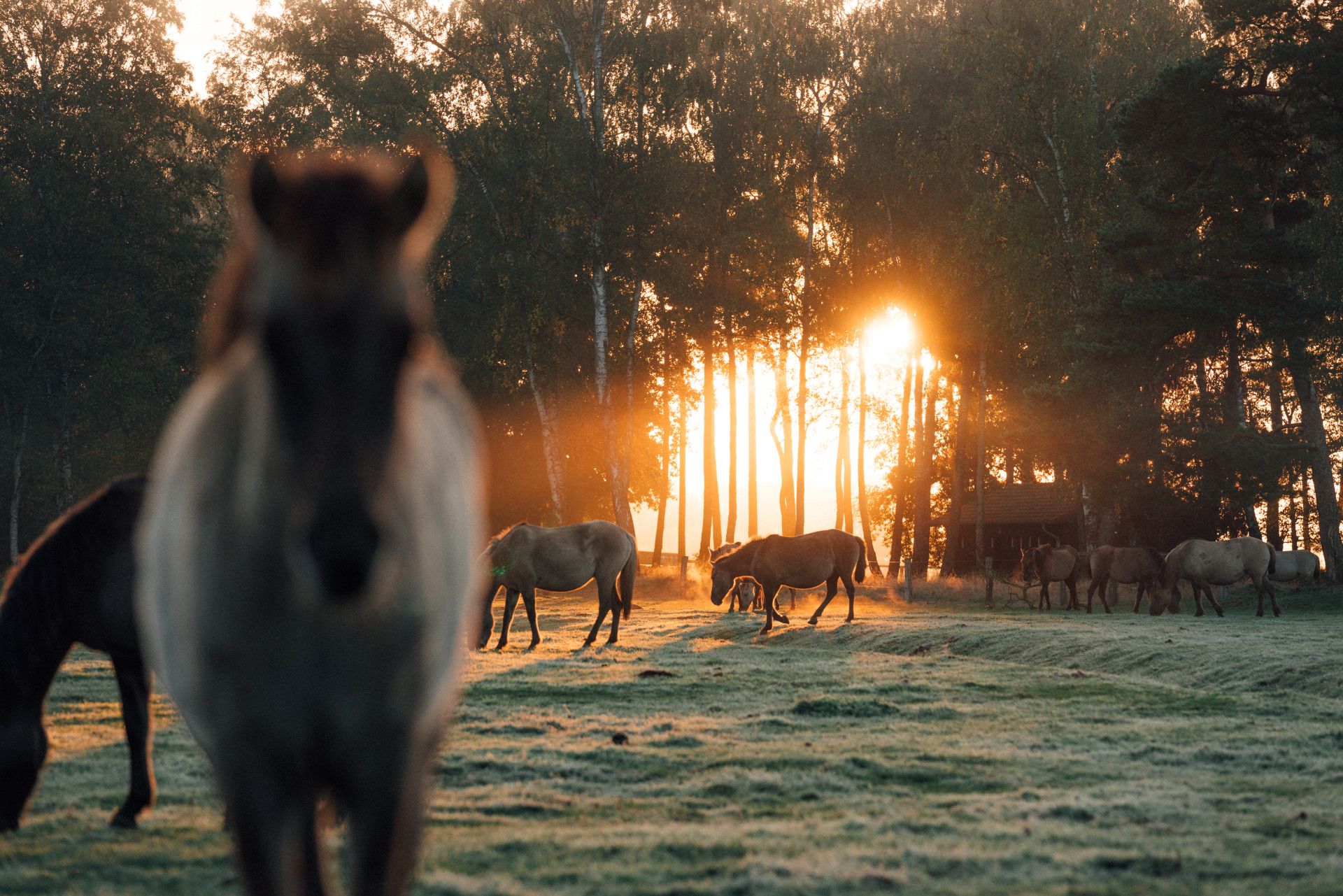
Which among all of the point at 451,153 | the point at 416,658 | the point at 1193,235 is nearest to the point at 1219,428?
the point at 1193,235

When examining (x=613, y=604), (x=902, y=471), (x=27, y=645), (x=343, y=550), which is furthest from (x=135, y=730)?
(x=902, y=471)

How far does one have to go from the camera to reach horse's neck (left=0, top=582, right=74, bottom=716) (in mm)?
5207

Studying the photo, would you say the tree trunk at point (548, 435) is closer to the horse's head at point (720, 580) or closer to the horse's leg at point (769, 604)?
the horse's head at point (720, 580)

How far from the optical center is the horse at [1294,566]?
107 ft

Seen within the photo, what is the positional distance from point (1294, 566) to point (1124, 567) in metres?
11.2

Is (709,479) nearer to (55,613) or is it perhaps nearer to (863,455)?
(863,455)

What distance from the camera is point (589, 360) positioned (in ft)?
117

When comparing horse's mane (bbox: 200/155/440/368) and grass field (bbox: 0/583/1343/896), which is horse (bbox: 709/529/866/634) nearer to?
grass field (bbox: 0/583/1343/896)

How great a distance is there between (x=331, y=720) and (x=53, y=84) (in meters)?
38.4

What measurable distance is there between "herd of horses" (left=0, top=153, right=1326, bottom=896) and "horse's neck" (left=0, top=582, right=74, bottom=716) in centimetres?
207

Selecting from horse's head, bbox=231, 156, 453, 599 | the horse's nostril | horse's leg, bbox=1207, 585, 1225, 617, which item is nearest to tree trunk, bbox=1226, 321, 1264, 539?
horse's leg, bbox=1207, 585, 1225, 617

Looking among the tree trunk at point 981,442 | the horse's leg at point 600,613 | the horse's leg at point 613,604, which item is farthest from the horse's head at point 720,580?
the tree trunk at point 981,442

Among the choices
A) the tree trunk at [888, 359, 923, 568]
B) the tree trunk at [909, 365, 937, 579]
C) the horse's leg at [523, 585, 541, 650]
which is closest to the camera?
the horse's leg at [523, 585, 541, 650]

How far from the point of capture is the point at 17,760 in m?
5.29
